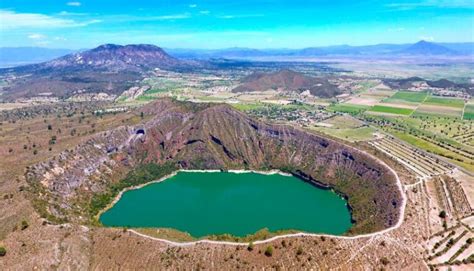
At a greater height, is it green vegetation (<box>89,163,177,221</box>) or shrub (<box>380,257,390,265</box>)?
shrub (<box>380,257,390,265</box>)

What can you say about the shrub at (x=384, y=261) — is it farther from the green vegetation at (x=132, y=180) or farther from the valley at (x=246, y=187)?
the green vegetation at (x=132, y=180)

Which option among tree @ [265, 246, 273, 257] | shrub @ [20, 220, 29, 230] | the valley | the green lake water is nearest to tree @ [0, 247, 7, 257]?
the valley

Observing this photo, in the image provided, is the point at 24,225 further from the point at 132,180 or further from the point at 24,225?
the point at 132,180

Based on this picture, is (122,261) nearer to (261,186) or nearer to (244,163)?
(261,186)

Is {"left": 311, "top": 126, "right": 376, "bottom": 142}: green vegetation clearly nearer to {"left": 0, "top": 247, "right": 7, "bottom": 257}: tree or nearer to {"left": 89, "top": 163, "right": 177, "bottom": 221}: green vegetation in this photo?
{"left": 89, "top": 163, "right": 177, "bottom": 221}: green vegetation

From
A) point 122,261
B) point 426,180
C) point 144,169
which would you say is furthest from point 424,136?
point 122,261
